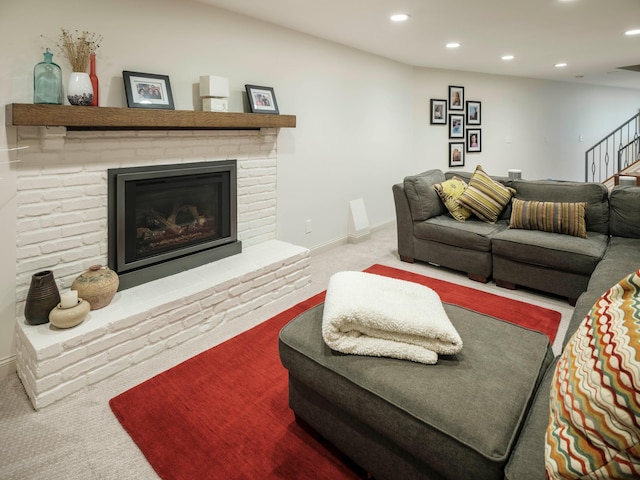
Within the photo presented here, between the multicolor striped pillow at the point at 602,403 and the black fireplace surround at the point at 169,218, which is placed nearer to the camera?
the multicolor striped pillow at the point at 602,403

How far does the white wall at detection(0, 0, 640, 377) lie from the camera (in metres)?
2.11

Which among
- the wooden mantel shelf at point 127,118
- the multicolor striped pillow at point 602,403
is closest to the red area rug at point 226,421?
the multicolor striped pillow at point 602,403

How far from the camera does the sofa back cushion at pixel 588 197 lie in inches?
126

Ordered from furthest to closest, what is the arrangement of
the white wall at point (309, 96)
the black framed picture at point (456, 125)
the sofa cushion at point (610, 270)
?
the black framed picture at point (456, 125)
the white wall at point (309, 96)
the sofa cushion at point (610, 270)

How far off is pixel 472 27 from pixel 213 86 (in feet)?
7.91

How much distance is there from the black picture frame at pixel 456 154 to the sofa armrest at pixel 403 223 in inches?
105

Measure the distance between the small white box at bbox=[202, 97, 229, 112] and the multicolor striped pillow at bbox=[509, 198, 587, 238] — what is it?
261 cm

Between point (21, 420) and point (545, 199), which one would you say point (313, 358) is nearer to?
point (21, 420)

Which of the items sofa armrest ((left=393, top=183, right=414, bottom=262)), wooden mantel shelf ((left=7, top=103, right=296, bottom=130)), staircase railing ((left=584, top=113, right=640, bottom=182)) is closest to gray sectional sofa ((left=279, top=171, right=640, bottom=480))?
wooden mantel shelf ((left=7, top=103, right=296, bottom=130))

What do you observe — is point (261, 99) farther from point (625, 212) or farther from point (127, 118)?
point (625, 212)

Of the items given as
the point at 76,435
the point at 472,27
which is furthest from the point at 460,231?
the point at 76,435

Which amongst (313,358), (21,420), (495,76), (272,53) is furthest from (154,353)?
(495,76)

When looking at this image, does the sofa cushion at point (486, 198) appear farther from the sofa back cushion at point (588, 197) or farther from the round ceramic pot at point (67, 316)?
the round ceramic pot at point (67, 316)

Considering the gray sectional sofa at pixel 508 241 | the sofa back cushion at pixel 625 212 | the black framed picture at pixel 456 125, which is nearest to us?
the gray sectional sofa at pixel 508 241
